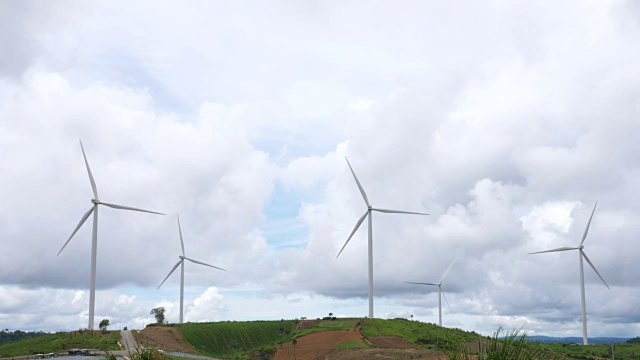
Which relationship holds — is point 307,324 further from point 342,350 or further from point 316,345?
point 342,350

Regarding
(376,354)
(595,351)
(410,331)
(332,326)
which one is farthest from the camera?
(332,326)

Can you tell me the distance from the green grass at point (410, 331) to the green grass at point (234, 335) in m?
23.1

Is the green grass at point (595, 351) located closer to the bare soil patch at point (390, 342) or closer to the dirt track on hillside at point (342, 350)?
the bare soil patch at point (390, 342)

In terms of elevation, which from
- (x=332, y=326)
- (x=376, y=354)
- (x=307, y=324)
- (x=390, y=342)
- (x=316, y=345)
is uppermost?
(x=307, y=324)

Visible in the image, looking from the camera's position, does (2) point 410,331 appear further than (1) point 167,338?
Yes

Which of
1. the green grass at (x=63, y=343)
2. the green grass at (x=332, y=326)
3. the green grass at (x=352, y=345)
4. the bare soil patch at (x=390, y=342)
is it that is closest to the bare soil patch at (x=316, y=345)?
the green grass at (x=352, y=345)

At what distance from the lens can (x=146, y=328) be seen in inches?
5704

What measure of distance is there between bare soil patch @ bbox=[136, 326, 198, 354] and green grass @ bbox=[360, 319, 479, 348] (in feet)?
130

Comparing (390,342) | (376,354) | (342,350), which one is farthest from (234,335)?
(376,354)

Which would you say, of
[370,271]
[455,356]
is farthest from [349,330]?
[455,356]

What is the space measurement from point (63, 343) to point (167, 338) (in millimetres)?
24297

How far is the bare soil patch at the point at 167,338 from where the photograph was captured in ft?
420

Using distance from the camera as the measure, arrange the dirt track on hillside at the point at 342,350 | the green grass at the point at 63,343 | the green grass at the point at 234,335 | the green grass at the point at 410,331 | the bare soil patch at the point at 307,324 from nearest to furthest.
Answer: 1. the dirt track on hillside at the point at 342,350
2. the green grass at the point at 63,343
3. the green grass at the point at 410,331
4. the green grass at the point at 234,335
5. the bare soil patch at the point at 307,324

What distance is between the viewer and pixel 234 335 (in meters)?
156
